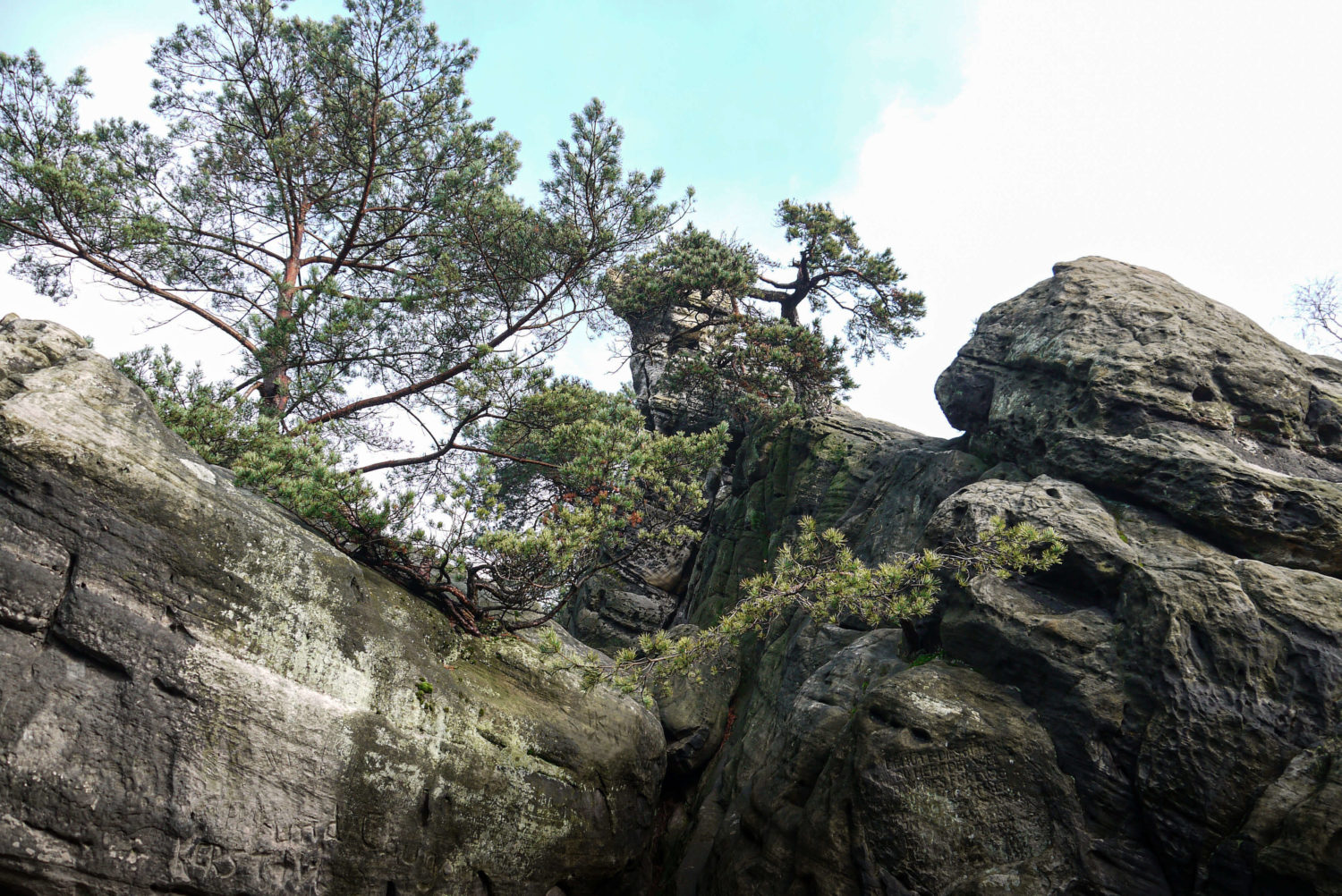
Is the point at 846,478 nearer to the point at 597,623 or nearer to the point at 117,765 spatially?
the point at 597,623

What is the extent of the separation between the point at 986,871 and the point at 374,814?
19.9 feet

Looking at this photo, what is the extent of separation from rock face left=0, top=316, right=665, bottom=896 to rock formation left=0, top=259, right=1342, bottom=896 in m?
0.03

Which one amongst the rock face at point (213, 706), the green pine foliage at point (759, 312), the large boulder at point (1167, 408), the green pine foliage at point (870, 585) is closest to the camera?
the rock face at point (213, 706)

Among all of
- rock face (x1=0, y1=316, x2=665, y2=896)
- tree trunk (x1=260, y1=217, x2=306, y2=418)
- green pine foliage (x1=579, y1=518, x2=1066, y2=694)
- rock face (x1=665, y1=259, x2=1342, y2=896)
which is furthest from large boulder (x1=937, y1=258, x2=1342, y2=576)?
tree trunk (x1=260, y1=217, x2=306, y2=418)

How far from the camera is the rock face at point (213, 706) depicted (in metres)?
6.16

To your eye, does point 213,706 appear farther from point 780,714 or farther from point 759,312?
point 759,312

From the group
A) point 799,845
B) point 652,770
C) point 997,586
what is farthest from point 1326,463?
point 652,770

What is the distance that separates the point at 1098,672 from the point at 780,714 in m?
4.77

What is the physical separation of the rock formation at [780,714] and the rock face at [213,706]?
26mm

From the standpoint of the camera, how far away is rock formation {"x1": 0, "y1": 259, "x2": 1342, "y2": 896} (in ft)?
20.9

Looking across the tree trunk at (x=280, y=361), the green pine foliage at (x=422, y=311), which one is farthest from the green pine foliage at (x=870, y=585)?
the tree trunk at (x=280, y=361)

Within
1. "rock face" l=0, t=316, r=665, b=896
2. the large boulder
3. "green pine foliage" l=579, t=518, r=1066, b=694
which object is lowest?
"rock face" l=0, t=316, r=665, b=896

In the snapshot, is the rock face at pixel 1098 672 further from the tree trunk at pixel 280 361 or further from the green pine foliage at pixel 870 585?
the tree trunk at pixel 280 361

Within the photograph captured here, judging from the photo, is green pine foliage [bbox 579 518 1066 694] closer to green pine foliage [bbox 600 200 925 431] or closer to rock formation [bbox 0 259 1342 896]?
rock formation [bbox 0 259 1342 896]
